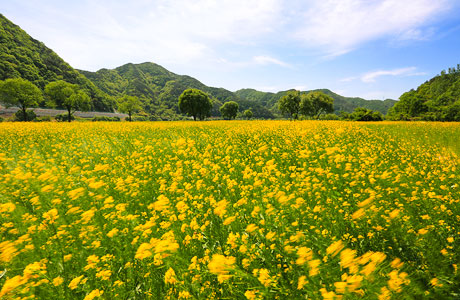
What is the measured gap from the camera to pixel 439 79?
13938cm

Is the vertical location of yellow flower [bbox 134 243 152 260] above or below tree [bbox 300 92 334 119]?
below

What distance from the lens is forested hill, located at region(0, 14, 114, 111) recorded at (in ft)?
318

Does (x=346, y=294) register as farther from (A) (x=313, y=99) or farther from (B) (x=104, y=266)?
(A) (x=313, y=99)

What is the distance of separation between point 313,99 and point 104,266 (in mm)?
71469

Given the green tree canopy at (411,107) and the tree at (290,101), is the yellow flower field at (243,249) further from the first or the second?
the green tree canopy at (411,107)

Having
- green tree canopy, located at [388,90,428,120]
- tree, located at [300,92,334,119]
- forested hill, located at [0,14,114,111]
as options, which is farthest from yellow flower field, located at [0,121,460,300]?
forested hill, located at [0,14,114,111]

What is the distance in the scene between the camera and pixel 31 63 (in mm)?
106500

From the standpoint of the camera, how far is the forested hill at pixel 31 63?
96875 mm

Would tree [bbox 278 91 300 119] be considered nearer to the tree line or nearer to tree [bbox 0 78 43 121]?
the tree line

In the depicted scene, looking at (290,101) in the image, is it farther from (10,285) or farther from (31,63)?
(31,63)

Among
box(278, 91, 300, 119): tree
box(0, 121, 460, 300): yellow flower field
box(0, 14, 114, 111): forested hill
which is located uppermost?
box(0, 14, 114, 111): forested hill

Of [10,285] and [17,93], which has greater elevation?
[17,93]

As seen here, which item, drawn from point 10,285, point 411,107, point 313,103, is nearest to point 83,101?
point 10,285

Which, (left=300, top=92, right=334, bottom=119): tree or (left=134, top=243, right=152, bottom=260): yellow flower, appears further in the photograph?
(left=300, top=92, right=334, bottom=119): tree
